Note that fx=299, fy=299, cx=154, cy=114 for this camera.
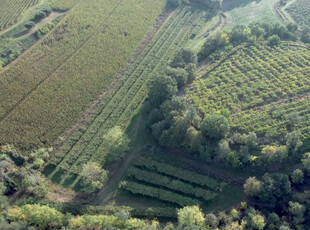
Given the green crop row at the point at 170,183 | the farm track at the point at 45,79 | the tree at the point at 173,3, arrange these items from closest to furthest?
the green crop row at the point at 170,183, the farm track at the point at 45,79, the tree at the point at 173,3

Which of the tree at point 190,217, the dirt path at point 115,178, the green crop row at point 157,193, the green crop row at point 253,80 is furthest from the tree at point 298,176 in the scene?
the dirt path at point 115,178

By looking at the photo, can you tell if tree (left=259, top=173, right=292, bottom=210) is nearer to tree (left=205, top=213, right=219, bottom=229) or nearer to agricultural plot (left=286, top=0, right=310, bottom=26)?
tree (left=205, top=213, right=219, bottom=229)

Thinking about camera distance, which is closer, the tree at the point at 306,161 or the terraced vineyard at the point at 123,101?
the tree at the point at 306,161

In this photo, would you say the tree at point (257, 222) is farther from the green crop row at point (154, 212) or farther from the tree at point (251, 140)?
the tree at point (251, 140)

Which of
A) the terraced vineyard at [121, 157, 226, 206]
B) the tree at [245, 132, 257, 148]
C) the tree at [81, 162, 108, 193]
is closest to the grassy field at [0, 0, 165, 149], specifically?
the tree at [81, 162, 108, 193]

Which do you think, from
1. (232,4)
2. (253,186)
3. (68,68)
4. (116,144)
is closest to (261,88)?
(253,186)

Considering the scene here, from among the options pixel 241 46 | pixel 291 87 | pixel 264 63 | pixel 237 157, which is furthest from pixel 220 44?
pixel 237 157
